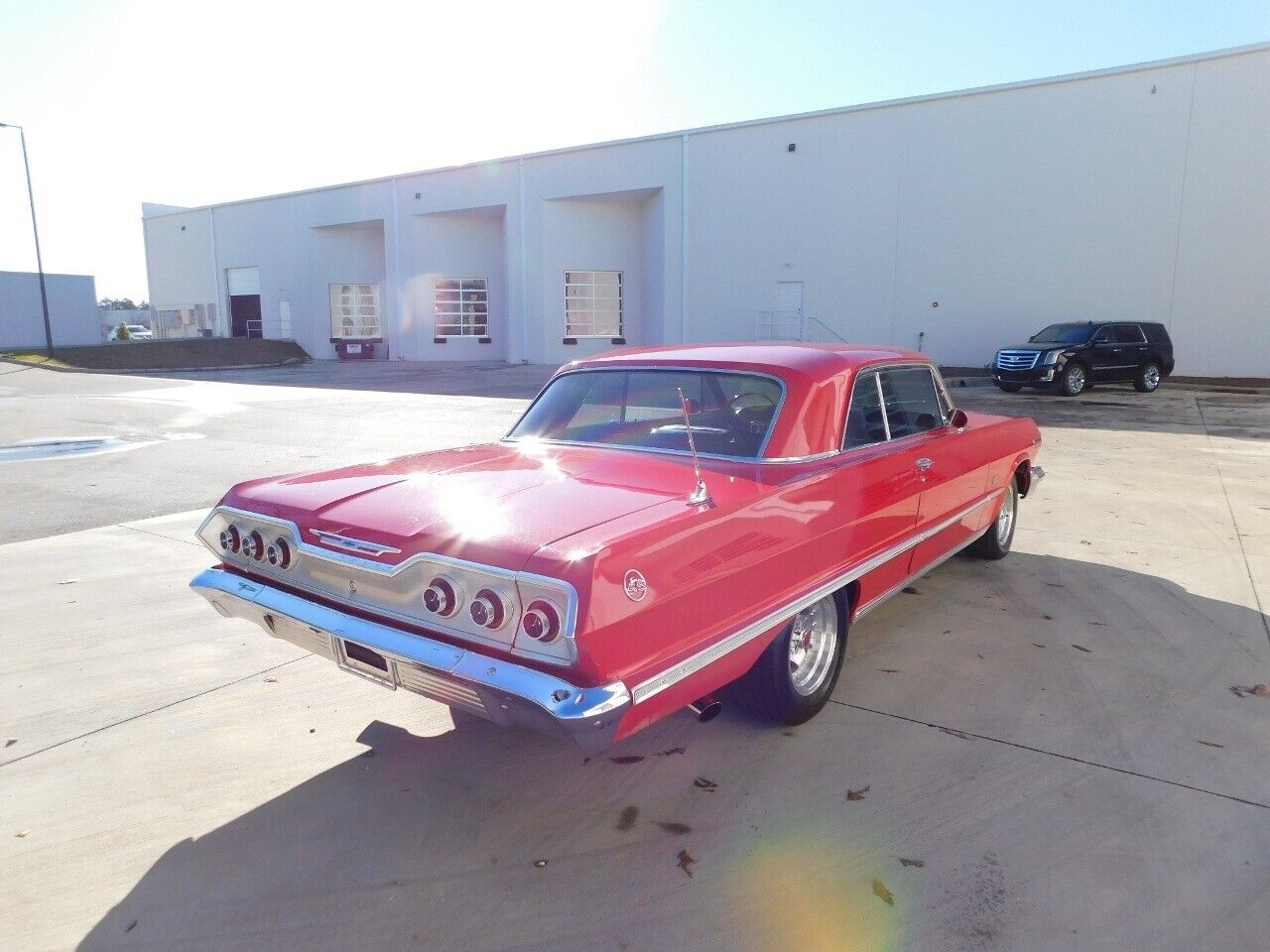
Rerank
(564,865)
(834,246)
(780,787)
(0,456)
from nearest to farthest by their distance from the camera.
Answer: (564,865), (780,787), (0,456), (834,246)

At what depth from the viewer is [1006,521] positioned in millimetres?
5891

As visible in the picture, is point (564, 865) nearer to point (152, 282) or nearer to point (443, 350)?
point (443, 350)

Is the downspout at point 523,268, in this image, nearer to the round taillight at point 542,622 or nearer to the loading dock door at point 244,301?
the loading dock door at point 244,301

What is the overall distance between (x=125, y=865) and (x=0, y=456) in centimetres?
997

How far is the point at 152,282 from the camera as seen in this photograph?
1743 inches

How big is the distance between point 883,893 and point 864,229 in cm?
2447

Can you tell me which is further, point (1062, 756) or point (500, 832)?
point (1062, 756)

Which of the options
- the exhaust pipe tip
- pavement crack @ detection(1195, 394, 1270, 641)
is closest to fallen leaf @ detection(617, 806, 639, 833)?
the exhaust pipe tip

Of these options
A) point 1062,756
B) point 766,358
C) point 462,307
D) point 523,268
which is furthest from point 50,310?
point 1062,756

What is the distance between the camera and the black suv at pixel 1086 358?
60.2 feet

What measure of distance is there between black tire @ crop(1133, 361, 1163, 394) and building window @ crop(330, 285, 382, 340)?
95.9ft

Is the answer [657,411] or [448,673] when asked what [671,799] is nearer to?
[448,673]

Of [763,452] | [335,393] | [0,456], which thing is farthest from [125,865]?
[335,393]

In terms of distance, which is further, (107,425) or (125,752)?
(107,425)
